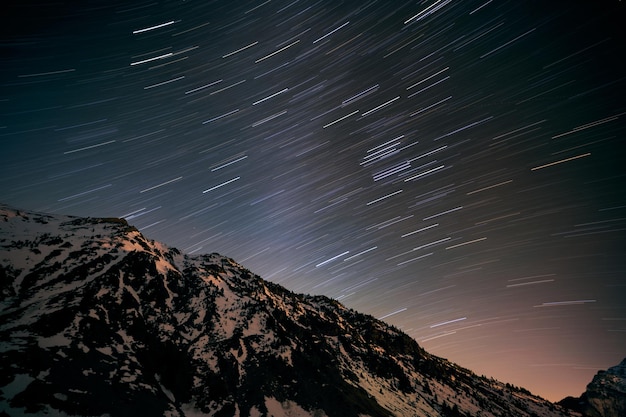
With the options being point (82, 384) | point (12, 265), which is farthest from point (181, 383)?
point (12, 265)

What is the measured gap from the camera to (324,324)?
12700 centimetres

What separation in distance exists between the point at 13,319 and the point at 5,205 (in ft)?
217

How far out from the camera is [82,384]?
55.7m

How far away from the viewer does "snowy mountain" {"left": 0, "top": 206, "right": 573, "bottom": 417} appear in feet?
190

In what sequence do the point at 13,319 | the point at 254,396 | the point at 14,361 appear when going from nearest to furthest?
the point at 14,361
the point at 13,319
the point at 254,396

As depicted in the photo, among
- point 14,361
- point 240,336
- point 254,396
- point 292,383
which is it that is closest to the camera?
point 14,361

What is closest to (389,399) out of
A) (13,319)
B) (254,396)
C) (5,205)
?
(254,396)

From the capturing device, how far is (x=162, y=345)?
77.9 metres

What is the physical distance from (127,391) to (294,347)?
50486mm

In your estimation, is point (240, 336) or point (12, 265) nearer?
point (12, 265)

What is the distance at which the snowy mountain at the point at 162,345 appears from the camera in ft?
190

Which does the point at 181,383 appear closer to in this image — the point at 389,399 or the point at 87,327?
the point at 87,327

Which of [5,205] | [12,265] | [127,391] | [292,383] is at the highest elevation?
[5,205]

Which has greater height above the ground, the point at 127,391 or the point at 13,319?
the point at 13,319
